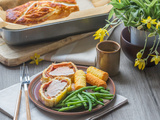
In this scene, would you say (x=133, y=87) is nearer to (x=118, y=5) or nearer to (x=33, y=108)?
(x=118, y=5)

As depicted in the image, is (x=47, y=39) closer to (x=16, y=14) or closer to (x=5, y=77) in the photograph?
(x=16, y=14)

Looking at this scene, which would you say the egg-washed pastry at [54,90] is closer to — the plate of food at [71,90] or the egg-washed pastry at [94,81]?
the plate of food at [71,90]

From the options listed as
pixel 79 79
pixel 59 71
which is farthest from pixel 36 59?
pixel 79 79

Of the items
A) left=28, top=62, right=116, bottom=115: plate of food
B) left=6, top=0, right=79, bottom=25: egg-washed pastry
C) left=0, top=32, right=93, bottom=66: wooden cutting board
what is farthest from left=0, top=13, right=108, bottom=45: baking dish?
left=28, top=62, right=116, bottom=115: plate of food

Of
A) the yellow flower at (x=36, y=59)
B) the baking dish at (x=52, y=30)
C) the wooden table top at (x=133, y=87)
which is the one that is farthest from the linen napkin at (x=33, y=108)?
the baking dish at (x=52, y=30)

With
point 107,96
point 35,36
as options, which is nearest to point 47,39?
point 35,36

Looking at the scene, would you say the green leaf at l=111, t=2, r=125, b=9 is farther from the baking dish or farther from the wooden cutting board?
the wooden cutting board
